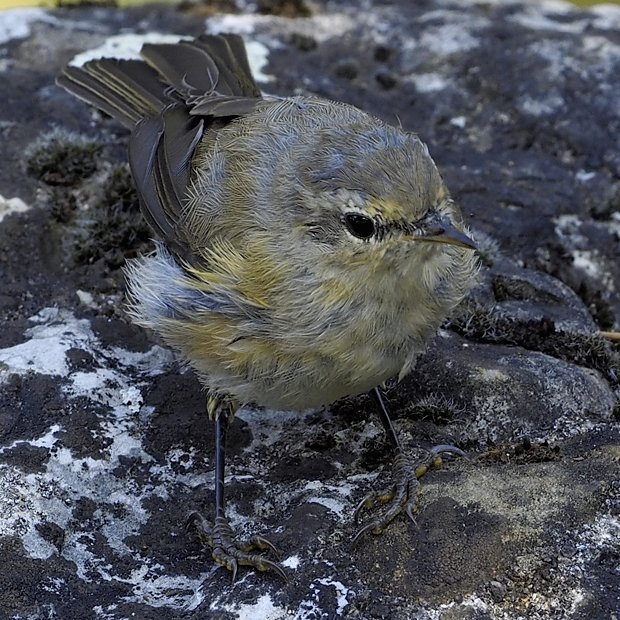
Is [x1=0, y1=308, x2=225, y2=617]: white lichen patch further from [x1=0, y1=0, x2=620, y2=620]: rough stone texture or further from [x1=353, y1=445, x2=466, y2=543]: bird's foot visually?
[x1=353, y1=445, x2=466, y2=543]: bird's foot

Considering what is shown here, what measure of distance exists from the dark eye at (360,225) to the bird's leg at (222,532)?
4.60 ft

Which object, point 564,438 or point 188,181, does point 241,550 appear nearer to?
point 564,438

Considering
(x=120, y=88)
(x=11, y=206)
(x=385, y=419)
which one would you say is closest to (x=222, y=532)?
(x=385, y=419)

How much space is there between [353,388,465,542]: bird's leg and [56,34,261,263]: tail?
5.47ft

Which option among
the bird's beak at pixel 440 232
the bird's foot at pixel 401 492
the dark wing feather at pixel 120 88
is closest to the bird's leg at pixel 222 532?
the bird's foot at pixel 401 492

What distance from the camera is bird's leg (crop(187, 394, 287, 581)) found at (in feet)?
14.2

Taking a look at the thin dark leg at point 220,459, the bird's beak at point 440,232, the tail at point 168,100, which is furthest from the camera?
the tail at point 168,100

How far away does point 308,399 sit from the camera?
4.85 meters

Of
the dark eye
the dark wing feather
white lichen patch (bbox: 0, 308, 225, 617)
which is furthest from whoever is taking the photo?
the dark wing feather

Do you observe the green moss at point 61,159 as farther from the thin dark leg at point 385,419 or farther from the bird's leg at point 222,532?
the thin dark leg at point 385,419

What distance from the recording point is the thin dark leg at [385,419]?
202 inches

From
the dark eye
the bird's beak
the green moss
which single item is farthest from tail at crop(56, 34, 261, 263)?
the bird's beak

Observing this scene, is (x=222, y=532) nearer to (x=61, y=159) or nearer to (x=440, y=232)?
(x=440, y=232)

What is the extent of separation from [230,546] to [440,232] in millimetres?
1843
